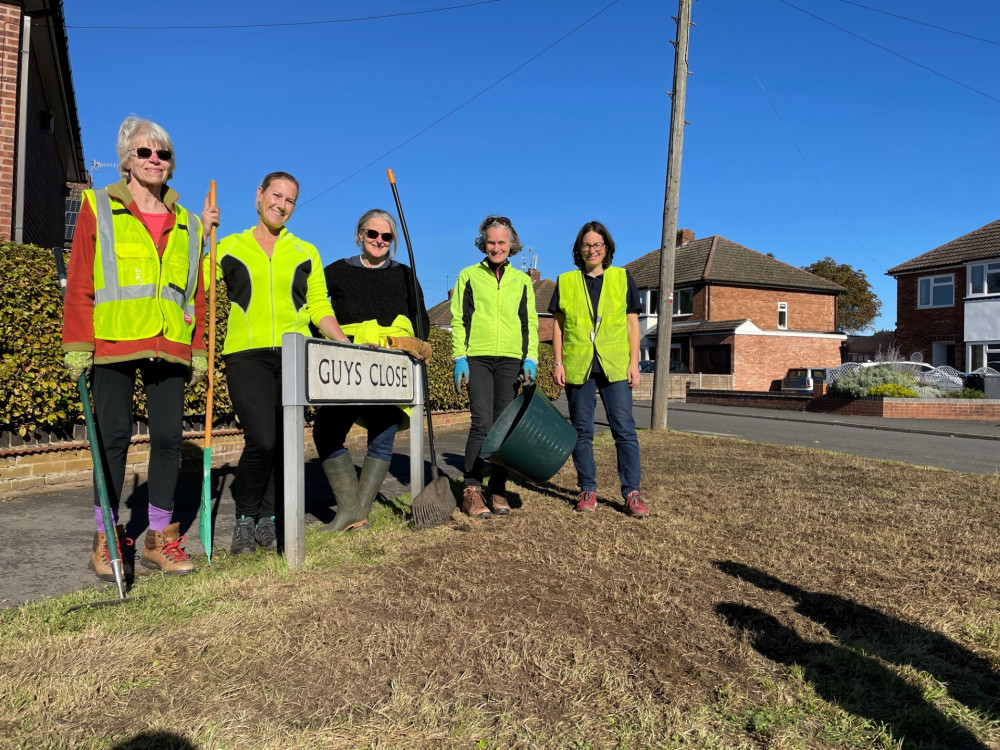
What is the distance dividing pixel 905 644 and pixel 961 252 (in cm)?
3332

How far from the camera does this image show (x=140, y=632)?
2.49 metres

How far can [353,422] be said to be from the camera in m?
4.32

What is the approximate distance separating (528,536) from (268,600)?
5.45 ft

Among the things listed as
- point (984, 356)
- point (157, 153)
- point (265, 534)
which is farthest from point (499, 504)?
point (984, 356)

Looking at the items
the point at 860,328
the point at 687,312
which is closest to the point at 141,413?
the point at 687,312

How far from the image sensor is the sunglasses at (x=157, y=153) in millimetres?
3256

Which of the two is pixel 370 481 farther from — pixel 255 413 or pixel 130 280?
pixel 130 280

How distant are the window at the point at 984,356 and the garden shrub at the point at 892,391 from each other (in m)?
12.4

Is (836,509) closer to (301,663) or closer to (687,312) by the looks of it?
(301,663)

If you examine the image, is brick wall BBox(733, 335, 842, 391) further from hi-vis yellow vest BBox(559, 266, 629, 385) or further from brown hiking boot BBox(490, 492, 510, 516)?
brown hiking boot BBox(490, 492, 510, 516)

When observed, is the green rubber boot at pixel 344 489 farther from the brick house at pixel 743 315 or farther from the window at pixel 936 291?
the brick house at pixel 743 315

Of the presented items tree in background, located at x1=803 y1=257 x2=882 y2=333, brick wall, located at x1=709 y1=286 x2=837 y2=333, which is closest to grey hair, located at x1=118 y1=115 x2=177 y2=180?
brick wall, located at x1=709 y1=286 x2=837 y2=333

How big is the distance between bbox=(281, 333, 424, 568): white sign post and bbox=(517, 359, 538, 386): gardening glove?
40.7 inches

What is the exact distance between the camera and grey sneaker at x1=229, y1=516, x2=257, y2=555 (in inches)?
147
